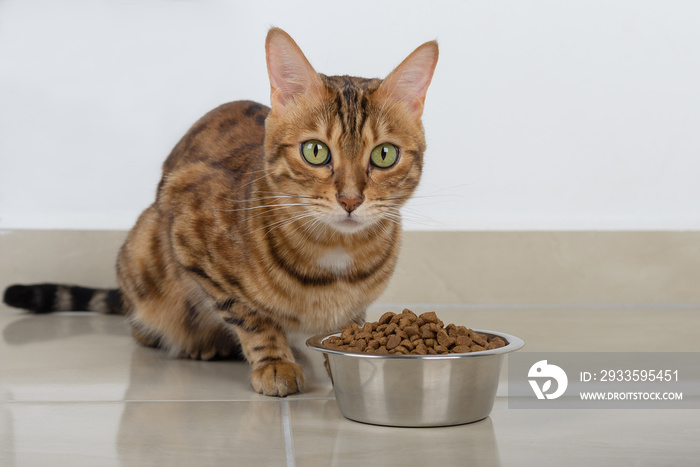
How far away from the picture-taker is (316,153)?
5.49 feet

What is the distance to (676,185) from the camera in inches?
127

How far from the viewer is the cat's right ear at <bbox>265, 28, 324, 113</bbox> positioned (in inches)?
68.0

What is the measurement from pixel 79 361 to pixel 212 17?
4.99 ft

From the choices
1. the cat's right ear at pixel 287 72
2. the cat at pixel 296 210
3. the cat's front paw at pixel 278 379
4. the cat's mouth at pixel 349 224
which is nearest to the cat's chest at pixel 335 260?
the cat at pixel 296 210

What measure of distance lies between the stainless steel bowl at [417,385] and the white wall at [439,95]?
5.01 ft

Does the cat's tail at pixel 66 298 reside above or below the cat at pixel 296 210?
below

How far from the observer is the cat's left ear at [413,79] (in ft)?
5.78

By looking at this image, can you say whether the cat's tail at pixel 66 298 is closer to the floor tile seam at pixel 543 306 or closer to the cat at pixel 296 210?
the cat at pixel 296 210

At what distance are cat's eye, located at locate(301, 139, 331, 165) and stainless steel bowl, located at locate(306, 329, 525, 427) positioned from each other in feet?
1.39

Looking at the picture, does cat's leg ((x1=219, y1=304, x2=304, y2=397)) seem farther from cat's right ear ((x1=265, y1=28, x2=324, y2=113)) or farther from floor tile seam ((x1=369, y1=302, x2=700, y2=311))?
floor tile seam ((x1=369, y1=302, x2=700, y2=311))

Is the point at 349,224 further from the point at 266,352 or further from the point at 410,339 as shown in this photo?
the point at 266,352

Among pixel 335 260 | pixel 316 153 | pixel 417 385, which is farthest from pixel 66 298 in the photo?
pixel 417 385

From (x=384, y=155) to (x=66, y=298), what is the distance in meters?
1.68

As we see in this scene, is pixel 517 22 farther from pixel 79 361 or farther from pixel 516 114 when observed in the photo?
pixel 79 361
